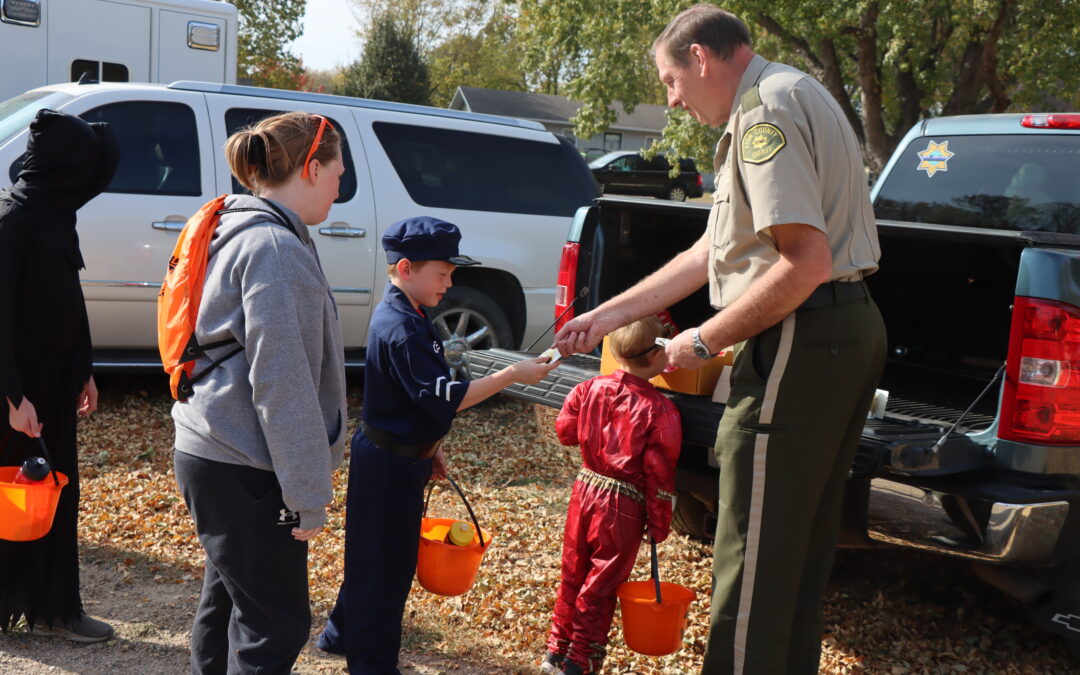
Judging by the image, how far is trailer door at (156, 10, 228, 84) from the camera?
363 inches

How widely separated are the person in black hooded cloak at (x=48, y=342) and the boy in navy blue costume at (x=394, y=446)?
1151 millimetres

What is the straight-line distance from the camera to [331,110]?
22.4 feet

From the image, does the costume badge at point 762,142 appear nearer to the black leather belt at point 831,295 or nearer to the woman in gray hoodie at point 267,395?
the black leather belt at point 831,295

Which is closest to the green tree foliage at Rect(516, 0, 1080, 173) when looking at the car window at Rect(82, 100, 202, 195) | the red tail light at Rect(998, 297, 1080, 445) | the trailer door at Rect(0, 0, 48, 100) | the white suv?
the white suv

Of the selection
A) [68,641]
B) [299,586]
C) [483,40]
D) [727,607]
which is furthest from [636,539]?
Answer: [483,40]

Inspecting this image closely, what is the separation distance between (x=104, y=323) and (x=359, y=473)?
3.63m

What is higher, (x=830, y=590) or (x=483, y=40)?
(x=483, y=40)

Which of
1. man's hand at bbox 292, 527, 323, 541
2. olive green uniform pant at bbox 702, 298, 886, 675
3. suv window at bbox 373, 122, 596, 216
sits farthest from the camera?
suv window at bbox 373, 122, 596, 216

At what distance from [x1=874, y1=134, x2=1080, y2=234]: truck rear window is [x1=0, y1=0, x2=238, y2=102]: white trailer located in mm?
6474

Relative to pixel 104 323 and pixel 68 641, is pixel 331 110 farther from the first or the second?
pixel 68 641

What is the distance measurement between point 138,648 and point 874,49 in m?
17.9

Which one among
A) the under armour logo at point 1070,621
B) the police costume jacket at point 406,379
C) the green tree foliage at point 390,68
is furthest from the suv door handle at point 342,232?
the green tree foliage at point 390,68

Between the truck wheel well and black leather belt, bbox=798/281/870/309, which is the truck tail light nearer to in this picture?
black leather belt, bbox=798/281/870/309

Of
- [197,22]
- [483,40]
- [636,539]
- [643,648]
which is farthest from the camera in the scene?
[483,40]
